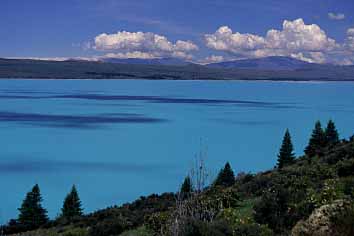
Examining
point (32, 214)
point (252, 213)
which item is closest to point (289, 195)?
point (252, 213)

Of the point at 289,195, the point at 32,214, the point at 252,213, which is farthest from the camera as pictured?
the point at 32,214

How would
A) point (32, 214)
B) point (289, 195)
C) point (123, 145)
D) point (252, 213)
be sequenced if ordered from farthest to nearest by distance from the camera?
1. point (123, 145)
2. point (32, 214)
3. point (252, 213)
4. point (289, 195)

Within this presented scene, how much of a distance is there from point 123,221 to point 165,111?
67.4 metres

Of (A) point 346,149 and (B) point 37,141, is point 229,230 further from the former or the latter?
(B) point 37,141

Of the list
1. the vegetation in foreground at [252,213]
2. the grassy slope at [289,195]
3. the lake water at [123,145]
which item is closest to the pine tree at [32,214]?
the vegetation in foreground at [252,213]

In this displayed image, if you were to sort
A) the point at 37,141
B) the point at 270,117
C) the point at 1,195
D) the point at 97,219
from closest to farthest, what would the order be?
the point at 97,219 < the point at 1,195 < the point at 37,141 < the point at 270,117

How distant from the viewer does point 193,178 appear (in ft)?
22.5

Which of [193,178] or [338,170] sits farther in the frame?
[338,170]

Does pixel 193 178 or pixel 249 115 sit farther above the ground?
pixel 193 178

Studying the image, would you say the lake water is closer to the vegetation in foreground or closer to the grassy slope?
the grassy slope

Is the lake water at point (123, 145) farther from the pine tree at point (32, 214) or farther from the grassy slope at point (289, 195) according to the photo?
the grassy slope at point (289, 195)

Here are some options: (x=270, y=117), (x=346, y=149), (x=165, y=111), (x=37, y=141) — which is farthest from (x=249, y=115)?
(x=346, y=149)

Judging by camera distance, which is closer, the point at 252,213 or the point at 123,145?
the point at 252,213

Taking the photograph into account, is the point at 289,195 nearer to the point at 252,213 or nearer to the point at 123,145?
the point at 252,213
